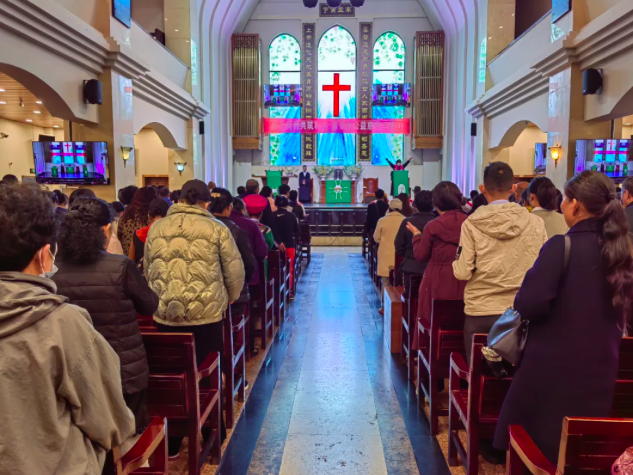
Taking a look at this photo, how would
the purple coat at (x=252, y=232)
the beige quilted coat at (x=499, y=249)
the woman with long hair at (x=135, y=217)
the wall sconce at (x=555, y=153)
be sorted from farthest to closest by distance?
the wall sconce at (x=555, y=153), the purple coat at (x=252, y=232), the woman with long hair at (x=135, y=217), the beige quilted coat at (x=499, y=249)

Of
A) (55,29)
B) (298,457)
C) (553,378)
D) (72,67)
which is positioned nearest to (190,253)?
(298,457)

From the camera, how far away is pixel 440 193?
3221 mm

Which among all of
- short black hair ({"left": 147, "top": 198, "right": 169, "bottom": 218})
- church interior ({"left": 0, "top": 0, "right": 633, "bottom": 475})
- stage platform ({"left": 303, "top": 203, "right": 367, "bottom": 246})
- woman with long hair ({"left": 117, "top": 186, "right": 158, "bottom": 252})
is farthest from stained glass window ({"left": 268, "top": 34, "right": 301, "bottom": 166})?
short black hair ({"left": 147, "top": 198, "right": 169, "bottom": 218})

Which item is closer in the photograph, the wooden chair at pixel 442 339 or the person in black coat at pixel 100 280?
the person in black coat at pixel 100 280

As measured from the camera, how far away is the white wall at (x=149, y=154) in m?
15.4

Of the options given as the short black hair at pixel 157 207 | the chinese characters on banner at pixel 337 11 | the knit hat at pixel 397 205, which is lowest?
the knit hat at pixel 397 205

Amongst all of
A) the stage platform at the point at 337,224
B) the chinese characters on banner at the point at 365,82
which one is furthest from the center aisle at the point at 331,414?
the chinese characters on banner at the point at 365,82

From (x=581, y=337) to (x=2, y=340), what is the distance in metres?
1.65

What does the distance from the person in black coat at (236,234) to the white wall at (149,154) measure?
12791 millimetres

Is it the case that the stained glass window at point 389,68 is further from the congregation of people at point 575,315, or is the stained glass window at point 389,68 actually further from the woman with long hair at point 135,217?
the congregation of people at point 575,315

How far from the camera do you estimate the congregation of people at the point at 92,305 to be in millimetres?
1048

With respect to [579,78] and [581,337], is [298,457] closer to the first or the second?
[581,337]

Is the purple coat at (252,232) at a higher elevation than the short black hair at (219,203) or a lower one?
lower

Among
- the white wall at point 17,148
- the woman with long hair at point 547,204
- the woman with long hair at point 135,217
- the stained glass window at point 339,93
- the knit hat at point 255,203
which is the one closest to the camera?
the woman with long hair at point 547,204
